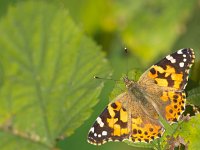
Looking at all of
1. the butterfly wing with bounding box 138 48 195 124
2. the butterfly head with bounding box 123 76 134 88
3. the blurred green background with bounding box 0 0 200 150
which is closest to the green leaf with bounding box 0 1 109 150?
the blurred green background with bounding box 0 0 200 150

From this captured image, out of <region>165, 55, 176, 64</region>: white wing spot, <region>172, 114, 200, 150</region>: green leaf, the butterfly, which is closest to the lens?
<region>172, 114, 200, 150</region>: green leaf

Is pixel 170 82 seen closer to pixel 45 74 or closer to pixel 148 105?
pixel 148 105

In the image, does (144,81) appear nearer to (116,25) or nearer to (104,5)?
(116,25)

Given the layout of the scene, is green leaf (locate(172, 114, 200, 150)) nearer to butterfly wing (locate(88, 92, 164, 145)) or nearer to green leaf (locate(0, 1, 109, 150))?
butterfly wing (locate(88, 92, 164, 145))

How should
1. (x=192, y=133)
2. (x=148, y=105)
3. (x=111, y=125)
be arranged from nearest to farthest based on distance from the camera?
(x=192, y=133)
(x=111, y=125)
(x=148, y=105)

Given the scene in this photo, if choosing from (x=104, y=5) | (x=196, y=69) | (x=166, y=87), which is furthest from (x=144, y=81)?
(x=104, y=5)

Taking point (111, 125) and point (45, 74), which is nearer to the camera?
point (45, 74)

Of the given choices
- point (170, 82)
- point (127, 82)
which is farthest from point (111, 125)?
point (170, 82)

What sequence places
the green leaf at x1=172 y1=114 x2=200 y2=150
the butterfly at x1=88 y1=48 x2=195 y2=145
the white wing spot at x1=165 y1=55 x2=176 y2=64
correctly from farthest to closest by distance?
the white wing spot at x1=165 y1=55 x2=176 y2=64 < the butterfly at x1=88 y1=48 x2=195 y2=145 < the green leaf at x1=172 y1=114 x2=200 y2=150
